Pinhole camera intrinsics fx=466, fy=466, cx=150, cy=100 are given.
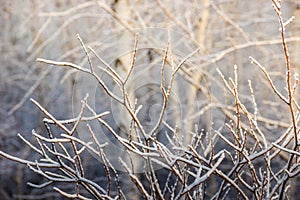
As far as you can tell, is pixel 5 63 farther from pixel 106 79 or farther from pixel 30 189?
pixel 106 79

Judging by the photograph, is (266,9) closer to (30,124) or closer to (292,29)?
(292,29)

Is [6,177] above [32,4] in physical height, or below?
below

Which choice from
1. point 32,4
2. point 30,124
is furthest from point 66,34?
point 30,124

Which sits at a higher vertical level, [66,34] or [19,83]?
[66,34]

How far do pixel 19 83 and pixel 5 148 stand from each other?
110cm

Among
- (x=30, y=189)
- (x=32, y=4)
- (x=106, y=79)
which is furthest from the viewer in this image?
(x=30, y=189)

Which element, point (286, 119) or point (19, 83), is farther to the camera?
point (19, 83)

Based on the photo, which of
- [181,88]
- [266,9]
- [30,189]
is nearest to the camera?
[181,88]

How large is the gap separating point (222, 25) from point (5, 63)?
3.94m

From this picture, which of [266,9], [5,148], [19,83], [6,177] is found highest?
[266,9]

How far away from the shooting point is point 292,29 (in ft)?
16.9

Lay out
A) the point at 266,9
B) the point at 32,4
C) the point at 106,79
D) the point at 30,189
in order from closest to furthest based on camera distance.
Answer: the point at 106,79, the point at 266,9, the point at 32,4, the point at 30,189

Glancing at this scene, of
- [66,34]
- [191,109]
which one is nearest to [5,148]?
[66,34]

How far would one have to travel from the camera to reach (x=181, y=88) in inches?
151
